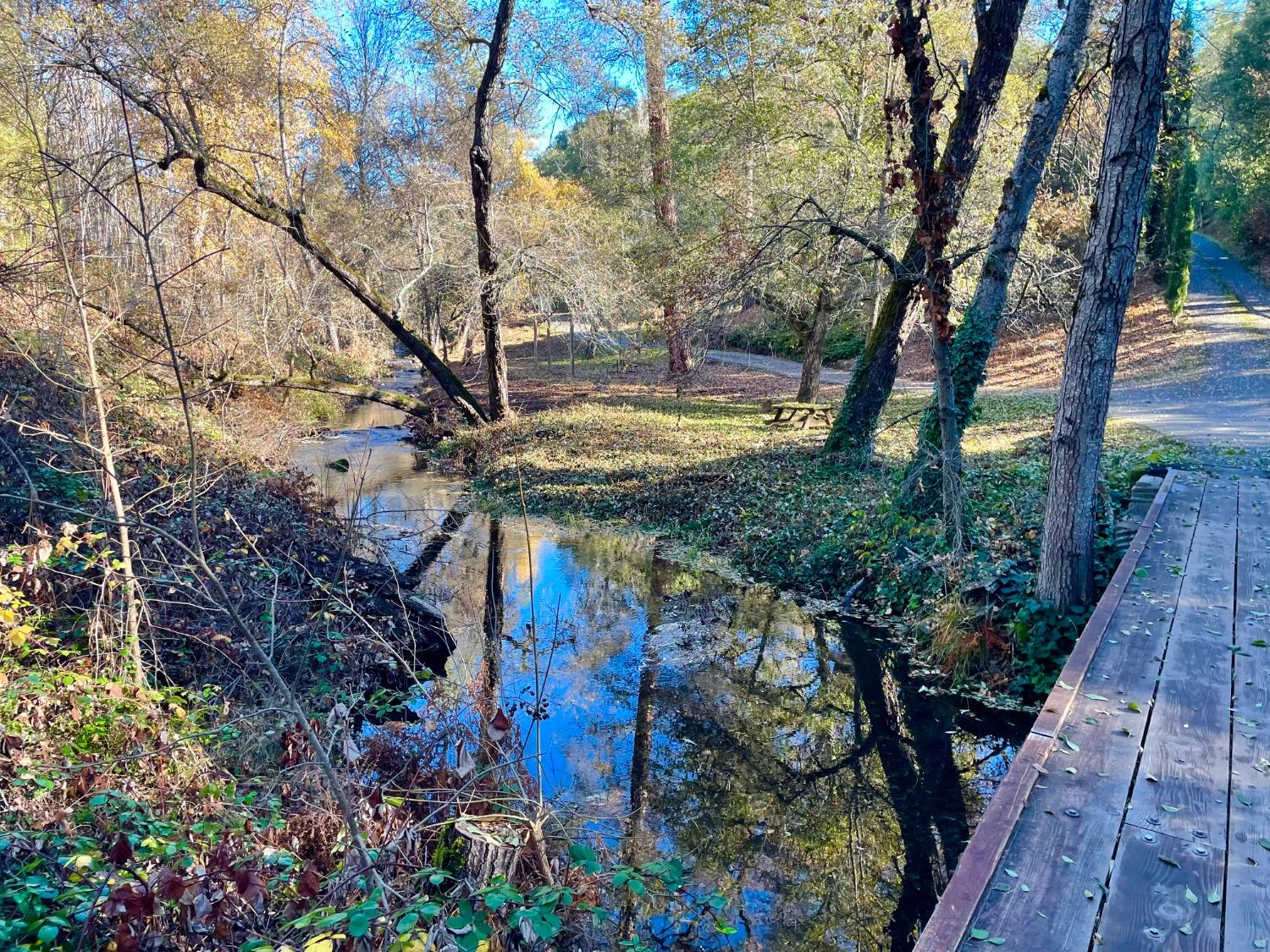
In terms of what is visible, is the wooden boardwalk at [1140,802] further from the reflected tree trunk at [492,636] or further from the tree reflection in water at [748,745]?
the reflected tree trunk at [492,636]

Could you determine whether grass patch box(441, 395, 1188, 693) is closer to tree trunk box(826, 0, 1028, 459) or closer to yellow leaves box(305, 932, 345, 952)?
tree trunk box(826, 0, 1028, 459)

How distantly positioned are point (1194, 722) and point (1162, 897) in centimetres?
146

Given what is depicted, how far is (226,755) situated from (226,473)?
5321 millimetres

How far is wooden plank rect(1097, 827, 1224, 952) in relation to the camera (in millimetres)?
2545

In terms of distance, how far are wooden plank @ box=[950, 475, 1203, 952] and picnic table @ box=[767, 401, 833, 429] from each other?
10468 millimetres

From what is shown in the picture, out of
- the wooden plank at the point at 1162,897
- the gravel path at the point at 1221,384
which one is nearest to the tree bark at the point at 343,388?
the wooden plank at the point at 1162,897

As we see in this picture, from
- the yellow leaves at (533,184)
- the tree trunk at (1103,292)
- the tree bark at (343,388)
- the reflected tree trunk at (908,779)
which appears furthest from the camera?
the yellow leaves at (533,184)

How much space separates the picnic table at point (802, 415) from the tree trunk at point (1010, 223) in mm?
7241

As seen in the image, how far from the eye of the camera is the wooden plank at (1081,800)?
2639mm

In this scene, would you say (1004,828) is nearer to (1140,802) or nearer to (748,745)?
(1140,802)

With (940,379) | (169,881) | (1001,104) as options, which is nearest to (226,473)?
(169,881)

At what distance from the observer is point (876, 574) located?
8.47 meters

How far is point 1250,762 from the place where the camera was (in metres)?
3.51

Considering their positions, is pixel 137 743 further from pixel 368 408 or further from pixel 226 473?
pixel 368 408
